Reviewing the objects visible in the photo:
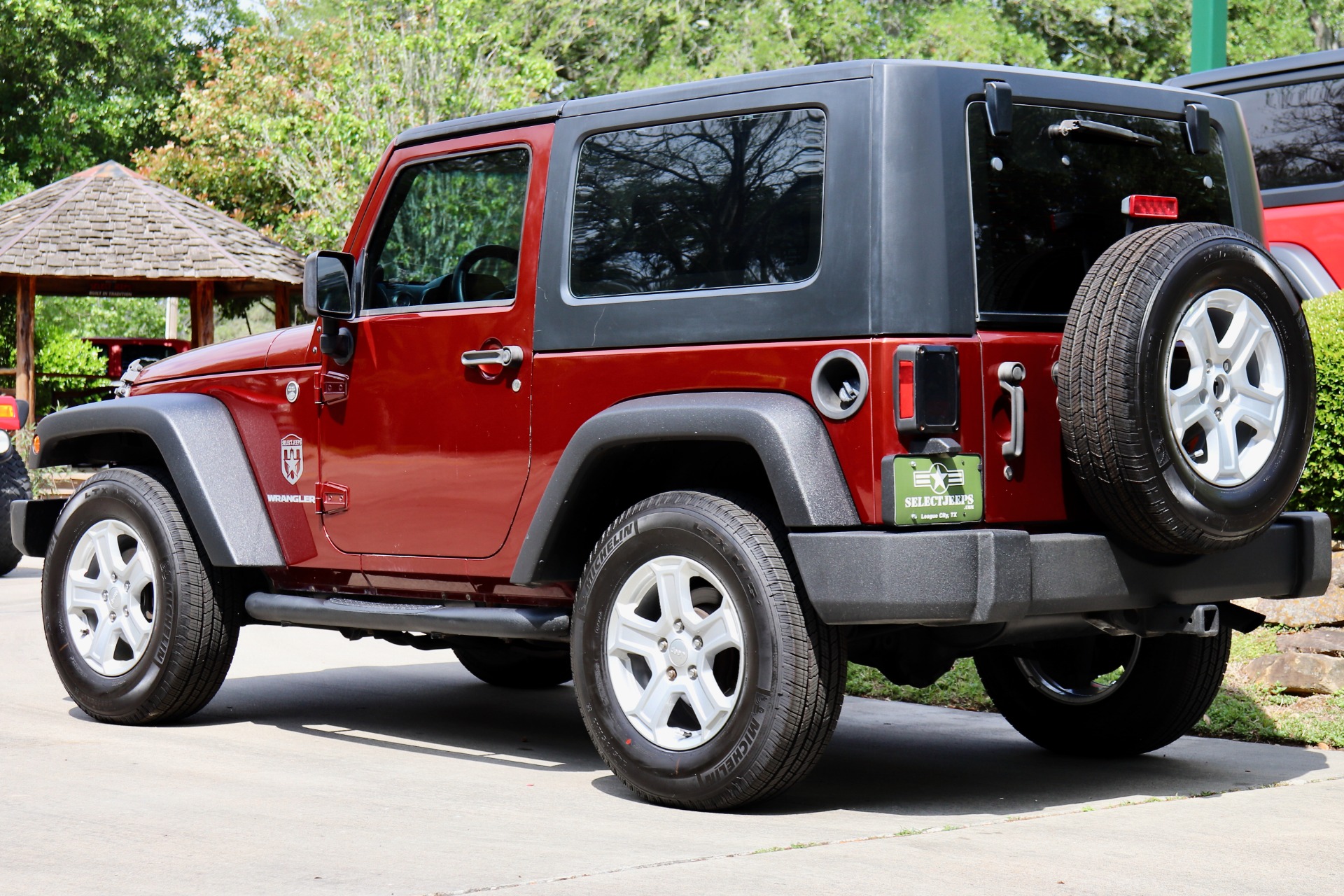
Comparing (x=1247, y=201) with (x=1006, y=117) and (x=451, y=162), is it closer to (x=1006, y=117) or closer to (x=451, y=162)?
(x=1006, y=117)

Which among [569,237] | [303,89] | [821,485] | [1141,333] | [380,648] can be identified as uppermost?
[303,89]

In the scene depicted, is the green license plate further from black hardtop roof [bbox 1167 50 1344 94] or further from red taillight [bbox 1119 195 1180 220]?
black hardtop roof [bbox 1167 50 1344 94]

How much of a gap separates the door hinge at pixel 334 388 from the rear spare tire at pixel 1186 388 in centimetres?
256

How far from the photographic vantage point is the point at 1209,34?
10.2m

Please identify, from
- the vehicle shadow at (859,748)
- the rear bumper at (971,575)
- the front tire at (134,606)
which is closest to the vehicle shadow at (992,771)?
the vehicle shadow at (859,748)

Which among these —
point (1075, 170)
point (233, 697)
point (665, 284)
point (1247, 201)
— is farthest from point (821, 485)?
→ point (233, 697)

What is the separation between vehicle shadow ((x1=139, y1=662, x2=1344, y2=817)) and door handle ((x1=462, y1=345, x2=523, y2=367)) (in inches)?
53.6

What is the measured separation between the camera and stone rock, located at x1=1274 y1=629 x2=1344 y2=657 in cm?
704

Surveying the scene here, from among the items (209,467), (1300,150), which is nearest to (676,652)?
(209,467)

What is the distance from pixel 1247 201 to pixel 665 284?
194cm

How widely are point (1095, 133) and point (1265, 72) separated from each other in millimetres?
5723

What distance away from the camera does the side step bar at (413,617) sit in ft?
17.8

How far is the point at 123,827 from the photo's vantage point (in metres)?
4.68

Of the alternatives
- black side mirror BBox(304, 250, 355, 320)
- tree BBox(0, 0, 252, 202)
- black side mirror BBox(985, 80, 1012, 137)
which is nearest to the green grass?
black side mirror BBox(985, 80, 1012, 137)
